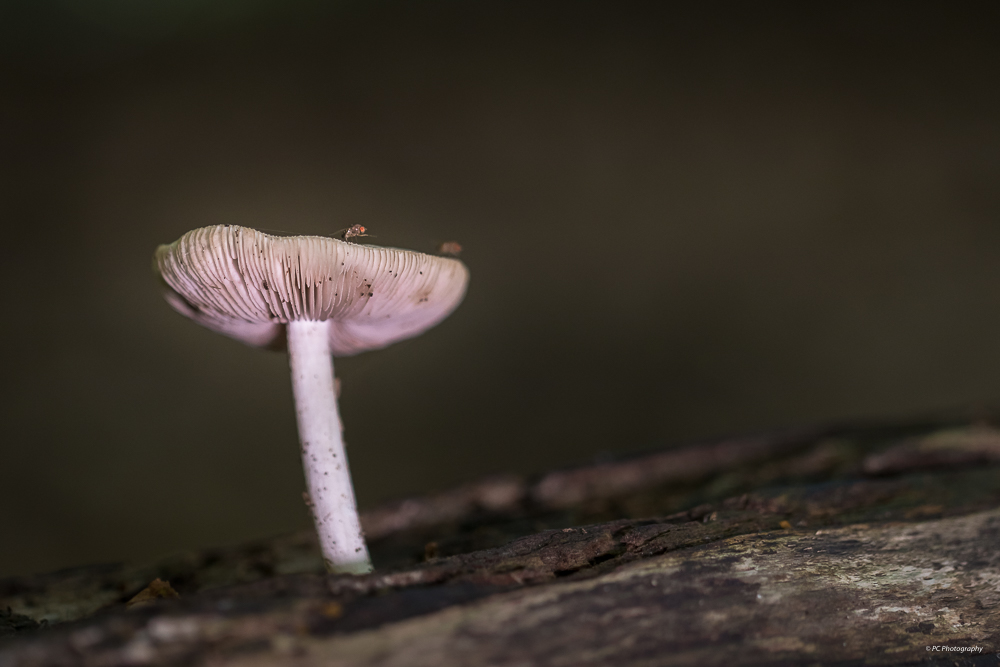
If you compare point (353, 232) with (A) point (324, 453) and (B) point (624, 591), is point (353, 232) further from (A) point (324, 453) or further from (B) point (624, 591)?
(B) point (624, 591)

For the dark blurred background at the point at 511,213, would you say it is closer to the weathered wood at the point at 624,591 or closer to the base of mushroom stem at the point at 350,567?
the weathered wood at the point at 624,591

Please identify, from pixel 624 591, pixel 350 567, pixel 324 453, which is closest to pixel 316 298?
pixel 324 453

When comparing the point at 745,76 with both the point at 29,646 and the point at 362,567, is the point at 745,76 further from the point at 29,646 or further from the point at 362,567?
the point at 29,646

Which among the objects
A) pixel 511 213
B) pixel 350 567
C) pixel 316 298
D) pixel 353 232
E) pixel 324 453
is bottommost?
pixel 350 567

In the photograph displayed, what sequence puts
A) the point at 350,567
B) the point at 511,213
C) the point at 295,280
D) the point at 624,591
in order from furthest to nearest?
the point at 511,213 → the point at 350,567 → the point at 295,280 → the point at 624,591

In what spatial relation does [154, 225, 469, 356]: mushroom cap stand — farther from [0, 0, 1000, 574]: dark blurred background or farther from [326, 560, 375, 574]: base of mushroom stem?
[0, 0, 1000, 574]: dark blurred background

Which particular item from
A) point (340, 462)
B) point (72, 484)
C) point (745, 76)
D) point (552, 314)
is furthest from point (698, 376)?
point (72, 484)

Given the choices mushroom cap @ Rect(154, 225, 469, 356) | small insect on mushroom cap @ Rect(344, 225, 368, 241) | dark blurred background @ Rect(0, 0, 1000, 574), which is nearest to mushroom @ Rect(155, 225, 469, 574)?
mushroom cap @ Rect(154, 225, 469, 356)

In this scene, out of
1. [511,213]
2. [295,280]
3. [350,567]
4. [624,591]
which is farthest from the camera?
[511,213]
